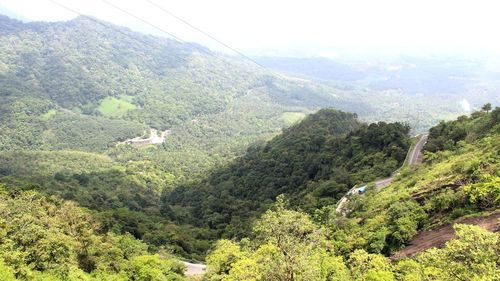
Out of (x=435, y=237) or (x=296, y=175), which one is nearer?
(x=435, y=237)

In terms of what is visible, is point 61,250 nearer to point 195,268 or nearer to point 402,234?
point 195,268

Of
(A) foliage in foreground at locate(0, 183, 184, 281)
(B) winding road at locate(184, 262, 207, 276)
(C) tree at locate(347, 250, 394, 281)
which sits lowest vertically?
(B) winding road at locate(184, 262, 207, 276)

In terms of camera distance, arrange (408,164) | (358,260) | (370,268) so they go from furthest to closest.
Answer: (408,164) < (358,260) < (370,268)

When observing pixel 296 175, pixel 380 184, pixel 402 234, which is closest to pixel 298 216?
pixel 402 234

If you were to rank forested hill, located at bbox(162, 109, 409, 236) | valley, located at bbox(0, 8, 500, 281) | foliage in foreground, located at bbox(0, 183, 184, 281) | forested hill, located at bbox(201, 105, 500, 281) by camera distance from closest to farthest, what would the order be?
1. forested hill, located at bbox(201, 105, 500, 281)
2. valley, located at bbox(0, 8, 500, 281)
3. foliage in foreground, located at bbox(0, 183, 184, 281)
4. forested hill, located at bbox(162, 109, 409, 236)

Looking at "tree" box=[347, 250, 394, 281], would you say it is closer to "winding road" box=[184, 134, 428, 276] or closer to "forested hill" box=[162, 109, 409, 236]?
"winding road" box=[184, 134, 428, 276]

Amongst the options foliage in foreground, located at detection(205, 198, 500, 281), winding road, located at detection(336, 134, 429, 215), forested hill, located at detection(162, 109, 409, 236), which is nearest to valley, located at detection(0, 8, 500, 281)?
foliage in foreground, located at detection(205, 198, 500, 281)

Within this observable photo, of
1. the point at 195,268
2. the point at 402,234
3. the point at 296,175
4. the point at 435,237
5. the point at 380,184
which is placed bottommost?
the point at 195,268

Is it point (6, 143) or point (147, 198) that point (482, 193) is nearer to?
point (147, 198)
